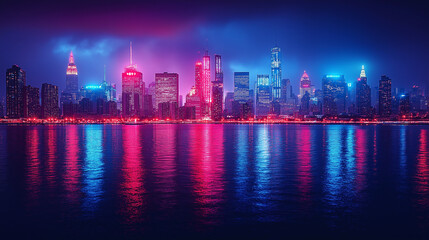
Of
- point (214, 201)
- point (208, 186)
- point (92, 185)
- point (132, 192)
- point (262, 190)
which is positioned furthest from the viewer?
point (92, 185)

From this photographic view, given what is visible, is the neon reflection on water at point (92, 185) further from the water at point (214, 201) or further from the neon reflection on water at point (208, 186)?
the neon reflection on water at point (208, 186)

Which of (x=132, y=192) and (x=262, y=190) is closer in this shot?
(x=132, y=192)

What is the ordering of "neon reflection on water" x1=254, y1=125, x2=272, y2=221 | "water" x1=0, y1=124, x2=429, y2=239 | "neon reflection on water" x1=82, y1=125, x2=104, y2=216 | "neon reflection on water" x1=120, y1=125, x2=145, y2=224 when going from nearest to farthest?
"water" x1=0, y1=124, x2=429, y2=239 < "neon reflection on water" x1=120, y1=125, x2=145, y2=224 < "neon reflection on water" x1=254, y1=125, x2=272, y2=221 < "neon reflection on water" x1=82, y1=125, x2=104, y2=216

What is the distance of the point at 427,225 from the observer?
20.5 m

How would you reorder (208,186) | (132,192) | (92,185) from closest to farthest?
(132,192) < (208,186) < (92,185)

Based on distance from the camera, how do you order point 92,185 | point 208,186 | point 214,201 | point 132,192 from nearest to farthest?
point 214,201, point 132,192, point 208,186, point 92,185

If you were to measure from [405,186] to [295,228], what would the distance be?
58.7 feet

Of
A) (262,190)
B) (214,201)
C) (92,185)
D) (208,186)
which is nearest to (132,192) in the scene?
(92,185)

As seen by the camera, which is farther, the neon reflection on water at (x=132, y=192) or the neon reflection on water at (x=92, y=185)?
the neon reflection on water at (x=92, y=185)

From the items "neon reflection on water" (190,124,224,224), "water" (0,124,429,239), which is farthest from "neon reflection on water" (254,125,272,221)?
"neon reflection on water" (190,124,224,224)

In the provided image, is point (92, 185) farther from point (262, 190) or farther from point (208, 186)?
point (262, 190)

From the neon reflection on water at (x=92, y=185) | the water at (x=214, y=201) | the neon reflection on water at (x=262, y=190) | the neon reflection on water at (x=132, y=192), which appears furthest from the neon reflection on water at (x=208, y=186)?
the neon reflection on water at (x=92, y=185)

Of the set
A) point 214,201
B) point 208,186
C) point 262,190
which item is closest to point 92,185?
point 208,186

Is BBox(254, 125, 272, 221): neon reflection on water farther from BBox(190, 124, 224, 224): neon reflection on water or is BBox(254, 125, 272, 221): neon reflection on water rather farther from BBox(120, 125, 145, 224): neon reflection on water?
BBox(120, 125, 145, 224): neon reflection on water
